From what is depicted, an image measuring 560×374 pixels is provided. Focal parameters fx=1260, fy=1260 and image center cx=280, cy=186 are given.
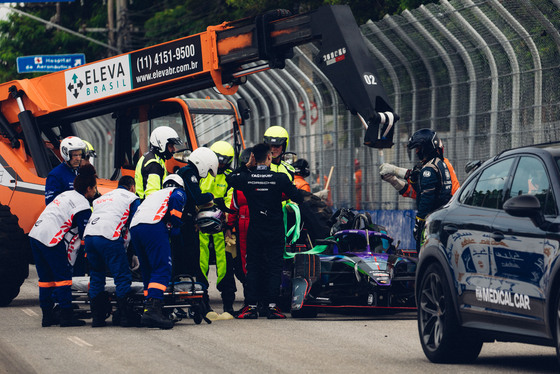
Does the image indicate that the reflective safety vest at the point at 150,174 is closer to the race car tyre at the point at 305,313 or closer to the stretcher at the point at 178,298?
the stretcher at the point at 178,298

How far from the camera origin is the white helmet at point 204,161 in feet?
44.8

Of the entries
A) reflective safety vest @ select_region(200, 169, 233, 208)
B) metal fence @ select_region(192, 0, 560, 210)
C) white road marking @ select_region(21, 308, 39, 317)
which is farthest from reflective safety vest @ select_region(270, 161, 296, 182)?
metal fence @ select_region(192, 0, 560, 210)

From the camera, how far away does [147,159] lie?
14.6m

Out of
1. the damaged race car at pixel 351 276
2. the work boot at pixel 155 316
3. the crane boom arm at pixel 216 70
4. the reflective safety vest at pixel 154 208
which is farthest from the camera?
the crane boom arm at pixel 216 70

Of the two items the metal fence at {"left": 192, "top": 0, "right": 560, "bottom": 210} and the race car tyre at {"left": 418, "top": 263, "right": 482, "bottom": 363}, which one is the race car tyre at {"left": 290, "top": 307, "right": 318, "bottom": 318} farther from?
the metal fence at {"left": 192, "top": 0, "right": 560, "bottom": 210}

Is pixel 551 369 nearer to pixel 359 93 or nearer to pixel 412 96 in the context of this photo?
pixel 359 93

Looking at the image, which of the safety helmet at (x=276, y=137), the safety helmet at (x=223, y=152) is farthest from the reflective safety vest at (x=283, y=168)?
the safety helmet at (x=223, y=152)

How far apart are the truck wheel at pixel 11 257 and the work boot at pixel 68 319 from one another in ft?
8.27

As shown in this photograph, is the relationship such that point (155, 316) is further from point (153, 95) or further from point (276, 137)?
point (153, 95)

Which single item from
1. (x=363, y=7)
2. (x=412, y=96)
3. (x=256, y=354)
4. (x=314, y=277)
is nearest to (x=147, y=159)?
(x=314, y=277)

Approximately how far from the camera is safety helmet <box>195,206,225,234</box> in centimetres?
1350

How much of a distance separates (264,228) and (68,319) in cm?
231

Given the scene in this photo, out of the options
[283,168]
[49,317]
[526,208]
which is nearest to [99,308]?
[49,317]

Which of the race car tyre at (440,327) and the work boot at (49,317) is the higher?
the race car tyre at (440,327)
